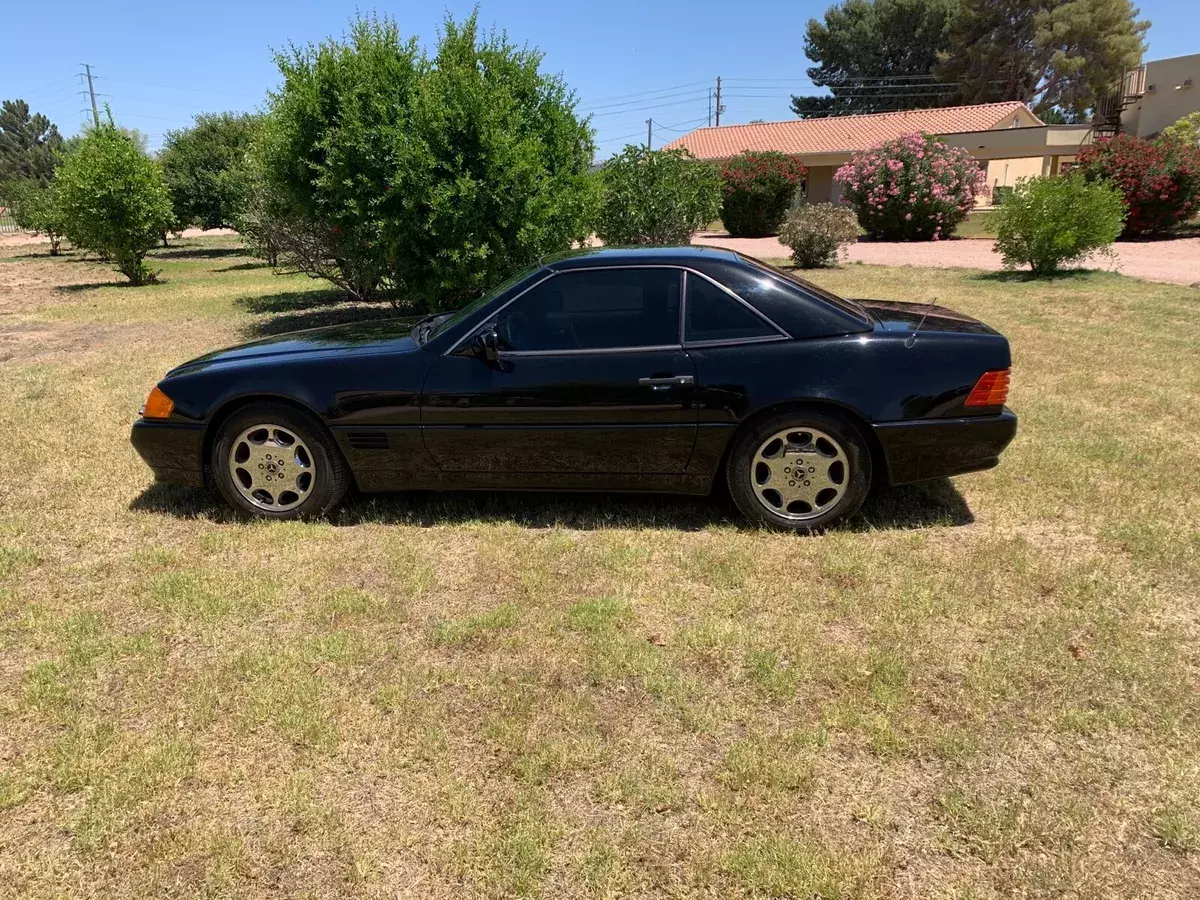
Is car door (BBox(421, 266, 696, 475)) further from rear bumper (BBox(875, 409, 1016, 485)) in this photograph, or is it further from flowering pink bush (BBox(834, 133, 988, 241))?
flowering pink bush (BBox(834, 133, 988, 241))

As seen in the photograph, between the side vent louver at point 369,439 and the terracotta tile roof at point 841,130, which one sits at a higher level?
the terracotta tile roof at point 841,130

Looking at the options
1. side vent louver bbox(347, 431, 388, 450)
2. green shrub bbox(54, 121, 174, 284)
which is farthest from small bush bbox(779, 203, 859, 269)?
side vent louver bbox(347, 431, 388, 450)

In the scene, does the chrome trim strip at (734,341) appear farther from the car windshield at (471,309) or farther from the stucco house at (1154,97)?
the stucco house at (1154,97)

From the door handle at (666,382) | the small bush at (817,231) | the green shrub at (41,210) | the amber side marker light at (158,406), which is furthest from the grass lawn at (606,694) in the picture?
the green shrub at (41,210)

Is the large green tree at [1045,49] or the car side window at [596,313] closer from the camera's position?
the car side window at [596,313]

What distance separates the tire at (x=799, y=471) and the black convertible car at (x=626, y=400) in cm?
1

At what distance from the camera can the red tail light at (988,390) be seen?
14.1 ft

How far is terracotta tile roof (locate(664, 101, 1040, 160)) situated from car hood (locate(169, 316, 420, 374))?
34110 mm

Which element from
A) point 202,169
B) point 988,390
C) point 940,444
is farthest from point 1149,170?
point 202,169

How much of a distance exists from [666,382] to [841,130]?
43532 millimetres

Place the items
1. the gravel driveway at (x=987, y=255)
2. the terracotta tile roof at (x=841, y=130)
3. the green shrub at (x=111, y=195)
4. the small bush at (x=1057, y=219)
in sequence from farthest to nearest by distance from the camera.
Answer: the terracotta tile roof at (x=841, y=130) → the green shrub at (x=111, y=195) → the gravel driveway at (x=987, y=255) → the small bush at (x=1057, y=219)

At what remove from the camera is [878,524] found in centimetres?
464

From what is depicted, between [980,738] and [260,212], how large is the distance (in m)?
13.8

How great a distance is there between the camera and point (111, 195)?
17.2 metres
